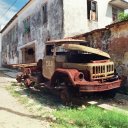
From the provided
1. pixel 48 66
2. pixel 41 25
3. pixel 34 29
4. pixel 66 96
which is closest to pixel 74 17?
pixel 41 25

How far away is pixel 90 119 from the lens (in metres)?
6.66

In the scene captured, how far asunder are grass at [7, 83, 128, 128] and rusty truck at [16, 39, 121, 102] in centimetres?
65

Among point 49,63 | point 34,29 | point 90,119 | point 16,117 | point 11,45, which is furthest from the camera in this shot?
point 11,45

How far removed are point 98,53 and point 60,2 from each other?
9252 mm

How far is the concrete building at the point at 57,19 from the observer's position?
17.3m

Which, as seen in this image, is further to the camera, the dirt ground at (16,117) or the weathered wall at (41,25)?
the weathered wall at (41,25)

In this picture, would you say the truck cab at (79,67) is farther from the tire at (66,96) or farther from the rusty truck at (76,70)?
the tire at (66,96)

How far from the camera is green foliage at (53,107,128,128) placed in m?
6.26

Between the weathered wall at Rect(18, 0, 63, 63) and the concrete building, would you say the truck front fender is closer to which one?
the concrete building

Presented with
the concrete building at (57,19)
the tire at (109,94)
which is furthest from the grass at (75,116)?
the concrete building at (57,19)

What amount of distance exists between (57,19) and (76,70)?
990cm

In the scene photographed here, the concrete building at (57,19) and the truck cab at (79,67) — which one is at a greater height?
the concrete building at (57,19)

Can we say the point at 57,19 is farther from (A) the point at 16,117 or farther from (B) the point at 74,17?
(A) the point at 16,117

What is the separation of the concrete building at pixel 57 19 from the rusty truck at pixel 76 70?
718 centimetres
